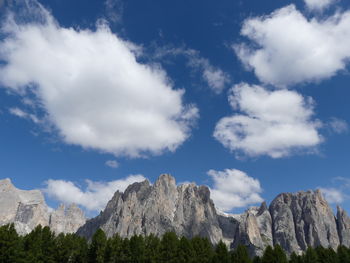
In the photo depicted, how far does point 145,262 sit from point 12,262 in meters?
30.8

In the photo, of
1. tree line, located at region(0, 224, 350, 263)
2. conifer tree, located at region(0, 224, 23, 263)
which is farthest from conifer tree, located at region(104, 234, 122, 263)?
conifer tree, located at region(0, 224, 23, 263)

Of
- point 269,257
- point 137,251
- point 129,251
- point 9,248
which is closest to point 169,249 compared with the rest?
point 137,251

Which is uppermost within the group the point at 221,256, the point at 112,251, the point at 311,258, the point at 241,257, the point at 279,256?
the point at 311,258

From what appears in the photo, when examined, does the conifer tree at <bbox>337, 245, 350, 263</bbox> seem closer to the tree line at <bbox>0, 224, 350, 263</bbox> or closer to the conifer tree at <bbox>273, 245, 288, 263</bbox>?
the tree line at <bbox>0, 224, 350, 263</bbox>

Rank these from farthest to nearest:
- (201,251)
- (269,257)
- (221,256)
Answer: (201,251) → (221,256) → (269,257)

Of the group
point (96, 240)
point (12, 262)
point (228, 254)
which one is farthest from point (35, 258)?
point (228, 254)

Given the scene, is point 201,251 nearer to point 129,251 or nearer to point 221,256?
point 221,256

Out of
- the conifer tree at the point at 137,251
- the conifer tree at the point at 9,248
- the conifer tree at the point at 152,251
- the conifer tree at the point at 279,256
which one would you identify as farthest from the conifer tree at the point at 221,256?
the conifer tree at the point at 9,248

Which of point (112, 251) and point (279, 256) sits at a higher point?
point (279, 256)

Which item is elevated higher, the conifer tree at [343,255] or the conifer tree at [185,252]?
the conifer tree at [343,255]

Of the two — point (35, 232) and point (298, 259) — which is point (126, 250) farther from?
point (298, 259)

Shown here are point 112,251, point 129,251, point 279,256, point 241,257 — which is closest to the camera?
point 279,256

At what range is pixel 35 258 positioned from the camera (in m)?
78.2

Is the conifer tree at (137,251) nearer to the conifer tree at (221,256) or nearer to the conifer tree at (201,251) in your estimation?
the conifer tree at (201,251)
